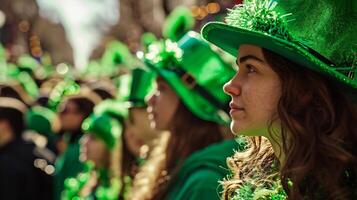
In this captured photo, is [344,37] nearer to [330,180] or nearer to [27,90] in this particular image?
[330,180]

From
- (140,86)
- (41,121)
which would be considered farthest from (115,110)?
(41,121)

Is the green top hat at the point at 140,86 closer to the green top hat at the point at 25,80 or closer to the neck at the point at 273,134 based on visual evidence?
the neck at the point at 273,134

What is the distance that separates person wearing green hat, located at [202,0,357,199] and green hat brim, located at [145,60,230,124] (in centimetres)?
145

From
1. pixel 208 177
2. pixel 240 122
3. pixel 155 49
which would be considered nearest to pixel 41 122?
pixel 155 49

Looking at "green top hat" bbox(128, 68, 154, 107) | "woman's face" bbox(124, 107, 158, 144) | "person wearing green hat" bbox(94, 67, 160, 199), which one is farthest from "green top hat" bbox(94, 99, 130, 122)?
"green top hat" bbox(128, 68, 154, 107)

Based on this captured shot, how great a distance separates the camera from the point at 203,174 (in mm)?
3920

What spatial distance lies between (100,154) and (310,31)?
368 centimetres

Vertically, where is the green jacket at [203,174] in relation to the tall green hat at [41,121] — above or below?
below

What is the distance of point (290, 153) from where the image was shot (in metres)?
2.73

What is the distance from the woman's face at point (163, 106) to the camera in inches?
173

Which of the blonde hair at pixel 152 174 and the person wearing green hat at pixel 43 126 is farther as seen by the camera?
the person wearing green hat at pixel 43 126

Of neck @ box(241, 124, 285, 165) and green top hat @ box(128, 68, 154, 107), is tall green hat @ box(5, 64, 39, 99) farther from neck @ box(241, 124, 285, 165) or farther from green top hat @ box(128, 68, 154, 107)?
neck @ box(241, 124, 285, 165)

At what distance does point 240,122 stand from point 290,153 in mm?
203

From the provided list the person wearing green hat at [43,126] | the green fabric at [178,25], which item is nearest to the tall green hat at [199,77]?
the green fabric at [178,25]
